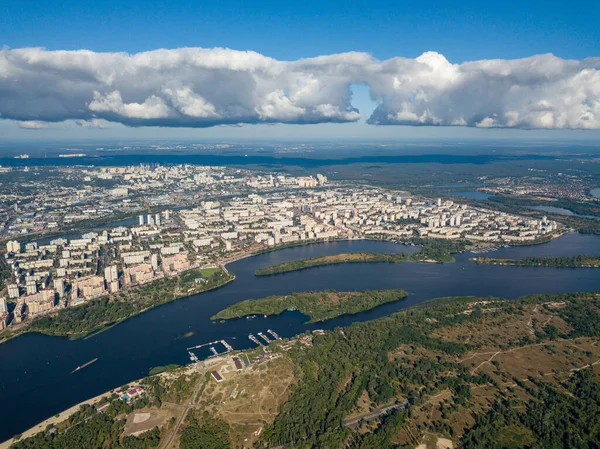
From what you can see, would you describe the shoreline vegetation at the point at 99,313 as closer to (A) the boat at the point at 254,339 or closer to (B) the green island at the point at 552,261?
(A) the boat at the point at 254,339

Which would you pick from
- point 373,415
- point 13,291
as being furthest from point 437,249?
point 13,291

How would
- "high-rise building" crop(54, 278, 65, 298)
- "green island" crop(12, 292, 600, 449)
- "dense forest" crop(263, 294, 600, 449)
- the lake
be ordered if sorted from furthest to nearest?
the lake, "high-rise building" crop(54, 278, 65, 298), "dense forest" crop(263, 294, 600, 449), "green island" crop(12, 292, 600, 449)

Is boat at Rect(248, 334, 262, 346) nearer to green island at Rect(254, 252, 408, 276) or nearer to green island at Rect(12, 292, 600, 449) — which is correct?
green island at Rect(12, 292, 600, 449)

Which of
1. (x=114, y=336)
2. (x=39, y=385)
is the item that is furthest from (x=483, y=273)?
(x=39, y=385)

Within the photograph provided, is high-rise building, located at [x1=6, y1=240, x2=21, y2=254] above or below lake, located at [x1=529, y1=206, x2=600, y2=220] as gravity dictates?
below

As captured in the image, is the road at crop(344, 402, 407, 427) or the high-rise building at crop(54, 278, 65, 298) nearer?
the road at crop(344, 402, 407, 427)

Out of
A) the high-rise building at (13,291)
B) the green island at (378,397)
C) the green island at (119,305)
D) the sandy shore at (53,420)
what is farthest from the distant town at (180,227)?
the green island at (378,397)

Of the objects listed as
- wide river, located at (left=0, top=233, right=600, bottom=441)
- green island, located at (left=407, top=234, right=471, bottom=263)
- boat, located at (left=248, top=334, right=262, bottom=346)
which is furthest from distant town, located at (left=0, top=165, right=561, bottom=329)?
boat, located at (left=248, top=334, right=262, bottom=346)
